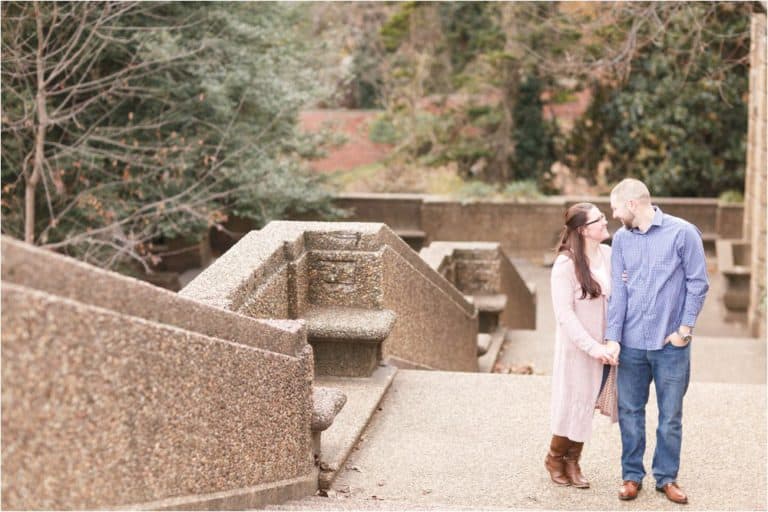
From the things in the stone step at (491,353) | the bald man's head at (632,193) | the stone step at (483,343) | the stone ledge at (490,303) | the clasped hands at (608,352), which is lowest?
the stone step at (491,353)

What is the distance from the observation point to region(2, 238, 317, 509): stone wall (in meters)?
2.81

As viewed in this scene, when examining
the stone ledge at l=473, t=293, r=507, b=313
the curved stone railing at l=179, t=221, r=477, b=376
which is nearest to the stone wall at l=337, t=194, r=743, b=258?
the stone ledge at l=473, t=293, r=507, b=313

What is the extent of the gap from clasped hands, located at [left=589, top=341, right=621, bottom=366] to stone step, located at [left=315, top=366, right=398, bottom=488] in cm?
152

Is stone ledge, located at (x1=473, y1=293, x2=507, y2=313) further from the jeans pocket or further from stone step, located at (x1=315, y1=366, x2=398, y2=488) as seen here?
the jeans pocket

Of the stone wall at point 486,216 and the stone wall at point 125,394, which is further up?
the stone wall at point 125,394

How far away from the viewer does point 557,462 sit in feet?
18.6

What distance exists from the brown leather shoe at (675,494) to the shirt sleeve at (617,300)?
847 millimetres

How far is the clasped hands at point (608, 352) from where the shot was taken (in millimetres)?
5344

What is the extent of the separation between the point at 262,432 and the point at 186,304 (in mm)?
1072

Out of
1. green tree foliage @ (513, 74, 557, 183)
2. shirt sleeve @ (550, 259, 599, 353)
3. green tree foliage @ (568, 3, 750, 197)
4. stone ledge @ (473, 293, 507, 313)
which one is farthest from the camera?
green tree foliage @ (513, 74, 557, 183)

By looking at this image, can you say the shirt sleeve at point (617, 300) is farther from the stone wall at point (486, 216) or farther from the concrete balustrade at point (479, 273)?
the stone wall at point (486, 216)

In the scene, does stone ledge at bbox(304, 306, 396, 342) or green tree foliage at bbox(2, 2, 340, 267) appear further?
green tree foliage at bbox(2, 2, 340, 267)

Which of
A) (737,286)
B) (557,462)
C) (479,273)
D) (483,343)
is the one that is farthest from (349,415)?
(737,286)

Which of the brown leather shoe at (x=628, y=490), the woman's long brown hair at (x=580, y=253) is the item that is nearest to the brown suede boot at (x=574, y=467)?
the brown leather shoe at (x=628, y=490)
